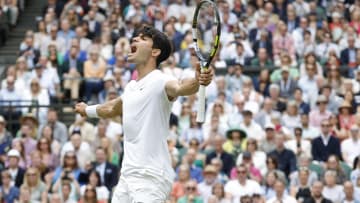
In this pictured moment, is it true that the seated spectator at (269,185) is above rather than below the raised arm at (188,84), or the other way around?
below

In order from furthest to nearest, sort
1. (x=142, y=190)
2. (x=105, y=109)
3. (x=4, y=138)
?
(x=4, y=138), (x=105, y=109), (x=142, y=190)

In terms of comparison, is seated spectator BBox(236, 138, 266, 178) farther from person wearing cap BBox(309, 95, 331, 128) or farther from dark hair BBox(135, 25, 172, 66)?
dark hair BBox(135, 25, 172, 66)

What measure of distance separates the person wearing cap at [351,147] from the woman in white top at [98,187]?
391 centimetres

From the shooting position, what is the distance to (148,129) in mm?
9641

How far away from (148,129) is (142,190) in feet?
1.68

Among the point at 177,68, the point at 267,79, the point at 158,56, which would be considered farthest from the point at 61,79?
the point at 158,56

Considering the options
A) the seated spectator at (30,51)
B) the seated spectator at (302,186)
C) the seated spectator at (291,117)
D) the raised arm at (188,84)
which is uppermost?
the raised arm at (188,84)

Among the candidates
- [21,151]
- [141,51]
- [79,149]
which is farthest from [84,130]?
[141,51]

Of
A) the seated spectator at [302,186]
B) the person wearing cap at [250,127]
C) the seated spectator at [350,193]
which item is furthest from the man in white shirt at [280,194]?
the person wearing cap at [250,127]

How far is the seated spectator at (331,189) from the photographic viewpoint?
56.1 ft

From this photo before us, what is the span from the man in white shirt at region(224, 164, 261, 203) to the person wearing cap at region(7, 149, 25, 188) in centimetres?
335

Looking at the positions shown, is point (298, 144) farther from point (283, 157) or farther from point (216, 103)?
point (216, 103)

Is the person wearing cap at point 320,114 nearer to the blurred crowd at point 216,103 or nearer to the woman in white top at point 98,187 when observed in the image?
the blurred crowd at point 216,103

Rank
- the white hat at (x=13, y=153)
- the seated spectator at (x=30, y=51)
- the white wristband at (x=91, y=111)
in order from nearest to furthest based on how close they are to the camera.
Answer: the white wristband at (x=91, y=111) → the white hat at (x=13, y=153) → the seated spectator at (x=30, y=51)
